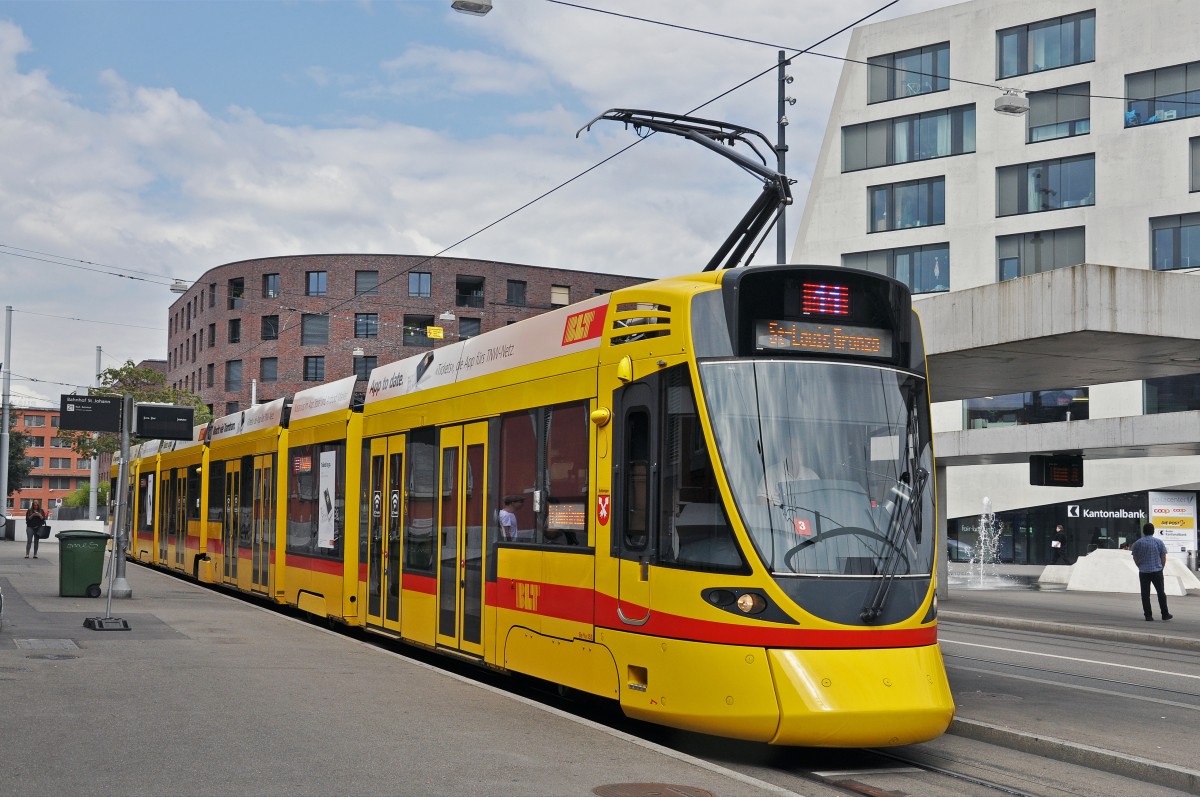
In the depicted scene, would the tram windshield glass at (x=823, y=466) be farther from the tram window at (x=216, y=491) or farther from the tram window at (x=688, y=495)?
the tram window at (x=216, y=491)

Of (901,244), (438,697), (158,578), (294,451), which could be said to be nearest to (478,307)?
(901,244)

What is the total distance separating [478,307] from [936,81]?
33.2m

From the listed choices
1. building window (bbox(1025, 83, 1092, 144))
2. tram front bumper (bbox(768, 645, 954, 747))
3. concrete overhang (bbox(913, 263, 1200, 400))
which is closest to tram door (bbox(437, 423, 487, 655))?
tram front bumper (bbox(768, 645, 954, 747))

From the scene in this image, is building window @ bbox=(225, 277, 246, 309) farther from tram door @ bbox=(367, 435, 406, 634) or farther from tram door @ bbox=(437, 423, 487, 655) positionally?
tram door @ bbox=(437, 423, 487, 655)

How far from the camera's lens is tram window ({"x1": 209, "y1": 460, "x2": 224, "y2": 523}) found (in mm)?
24016

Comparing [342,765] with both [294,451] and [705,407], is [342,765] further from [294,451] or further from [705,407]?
[294,451]

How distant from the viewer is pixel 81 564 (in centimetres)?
2091

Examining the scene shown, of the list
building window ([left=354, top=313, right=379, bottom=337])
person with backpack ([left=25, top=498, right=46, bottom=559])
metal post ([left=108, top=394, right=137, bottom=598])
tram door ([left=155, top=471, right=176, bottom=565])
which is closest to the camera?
metal post ([left=108, top=394, right=137, bottom=598])

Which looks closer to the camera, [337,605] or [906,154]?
[337,605]

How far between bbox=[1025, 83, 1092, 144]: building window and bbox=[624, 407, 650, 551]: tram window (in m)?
43.3

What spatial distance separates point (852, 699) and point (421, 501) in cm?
620

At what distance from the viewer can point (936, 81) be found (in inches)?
2040

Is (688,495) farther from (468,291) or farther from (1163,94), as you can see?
(468,291)

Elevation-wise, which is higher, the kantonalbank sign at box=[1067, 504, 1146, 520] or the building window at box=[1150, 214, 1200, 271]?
the building window at box=[1150, 214, 1200, 271]
